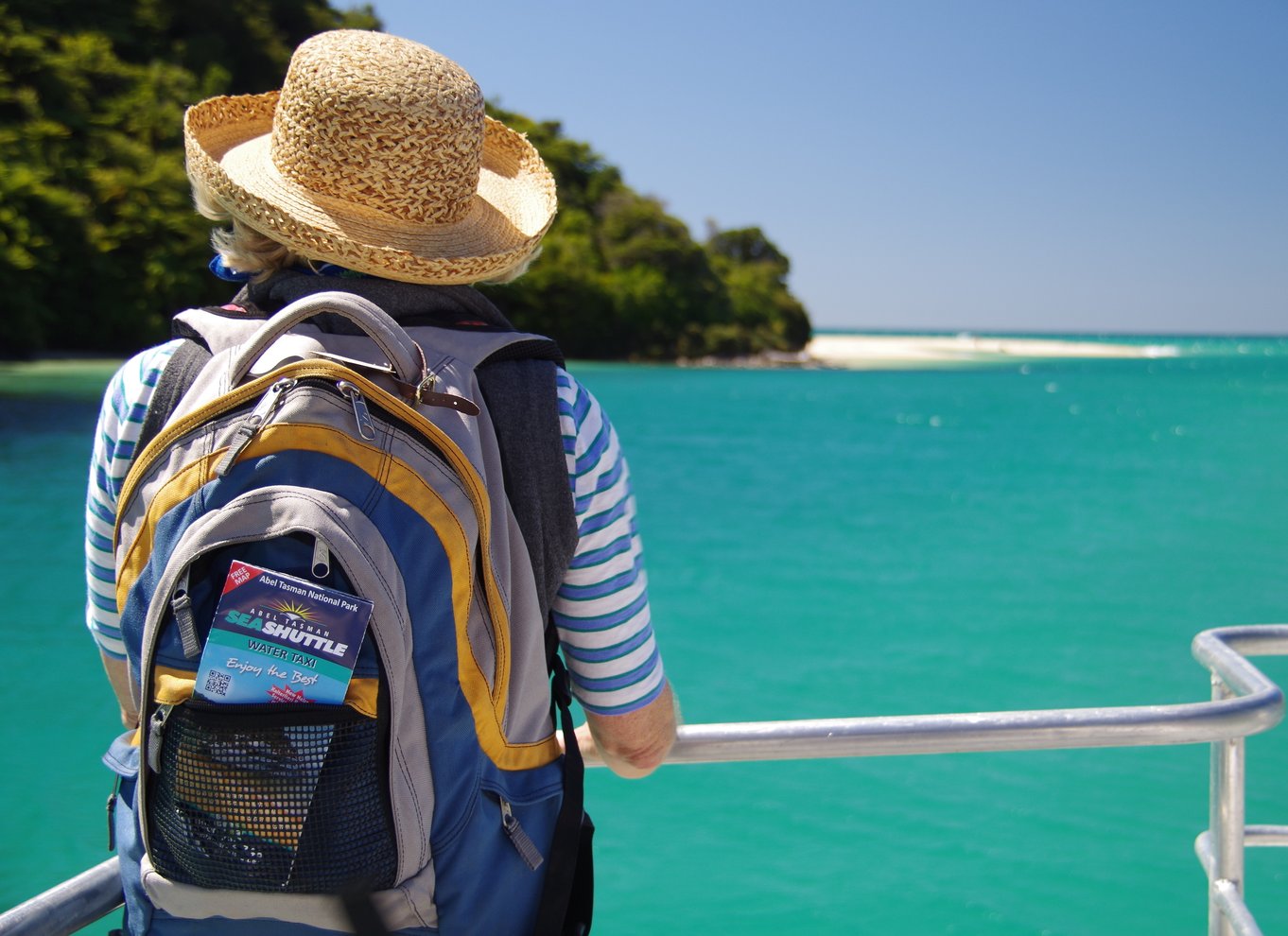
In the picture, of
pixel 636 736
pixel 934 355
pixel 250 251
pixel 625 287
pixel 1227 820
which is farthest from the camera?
pixel 934 355

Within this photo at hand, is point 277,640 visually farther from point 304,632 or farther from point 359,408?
point 359,408

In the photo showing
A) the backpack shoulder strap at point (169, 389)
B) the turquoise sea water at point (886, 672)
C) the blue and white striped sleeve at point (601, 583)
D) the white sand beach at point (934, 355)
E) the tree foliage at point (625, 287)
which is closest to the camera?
the backpack shoulder strap at point (169, 389)

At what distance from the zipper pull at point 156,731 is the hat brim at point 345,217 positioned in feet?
1.35

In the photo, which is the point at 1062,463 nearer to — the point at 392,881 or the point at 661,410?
the point at 661,410

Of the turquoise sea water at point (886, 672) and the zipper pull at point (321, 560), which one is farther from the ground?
the zipper pull at point (321, 560)

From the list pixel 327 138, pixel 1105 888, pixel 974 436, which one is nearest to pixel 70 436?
pixel 1105 888

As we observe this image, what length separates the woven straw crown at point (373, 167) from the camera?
0.96 metres

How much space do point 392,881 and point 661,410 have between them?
26112 millimetres

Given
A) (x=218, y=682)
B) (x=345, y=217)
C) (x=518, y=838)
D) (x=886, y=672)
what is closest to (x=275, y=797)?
(x=218, y=682)

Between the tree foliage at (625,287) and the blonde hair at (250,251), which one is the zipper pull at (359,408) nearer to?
the blonde hair at (250,251)

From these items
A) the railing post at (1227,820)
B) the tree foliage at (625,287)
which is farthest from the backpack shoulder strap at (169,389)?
the tree foliage at (625,287)

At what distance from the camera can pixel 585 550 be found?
1.04m

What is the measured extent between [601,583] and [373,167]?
46 cm

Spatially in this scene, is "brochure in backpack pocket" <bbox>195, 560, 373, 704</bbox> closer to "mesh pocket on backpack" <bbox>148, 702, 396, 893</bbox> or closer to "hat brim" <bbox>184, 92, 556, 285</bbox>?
"mesh pocket on backpack" <bbox>148, 702, 396, 893</bbox>
